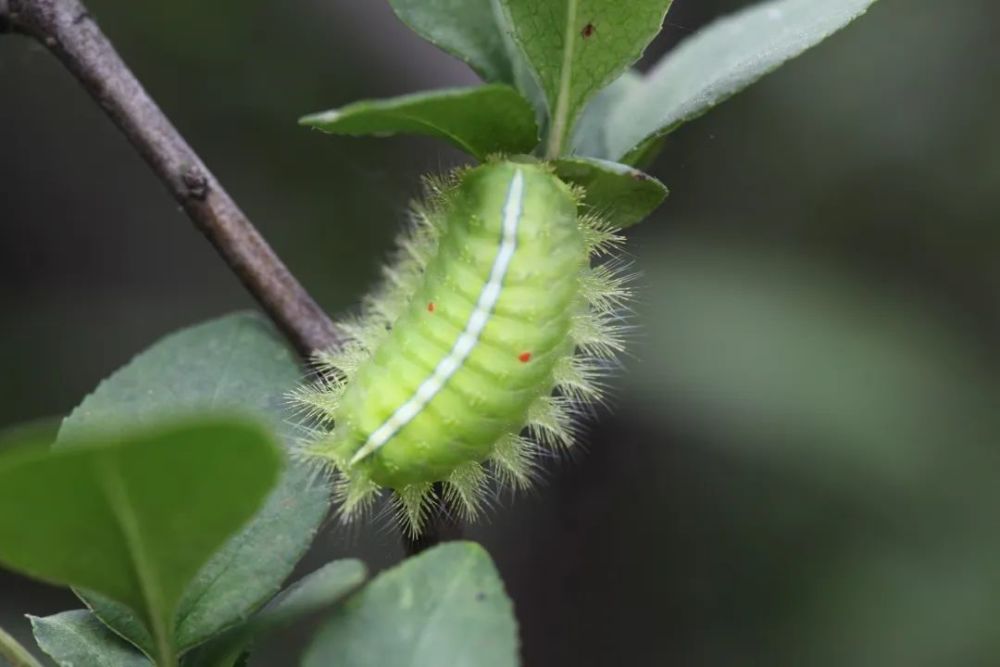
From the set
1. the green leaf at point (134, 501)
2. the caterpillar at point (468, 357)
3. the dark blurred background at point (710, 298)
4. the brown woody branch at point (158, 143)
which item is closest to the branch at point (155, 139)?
the brown woody branch at point (158, 143)

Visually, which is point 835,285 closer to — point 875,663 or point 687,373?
point 687,373

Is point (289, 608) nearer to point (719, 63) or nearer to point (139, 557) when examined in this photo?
point (139, 557)

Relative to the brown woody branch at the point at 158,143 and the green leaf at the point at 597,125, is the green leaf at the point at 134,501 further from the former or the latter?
the green leaf at the point at 597,125

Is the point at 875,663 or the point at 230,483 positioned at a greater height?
the point at 230,483

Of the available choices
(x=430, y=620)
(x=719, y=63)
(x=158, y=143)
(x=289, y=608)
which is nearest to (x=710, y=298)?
(x=719, y=63)

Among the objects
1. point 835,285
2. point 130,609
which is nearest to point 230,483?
point 130,609
